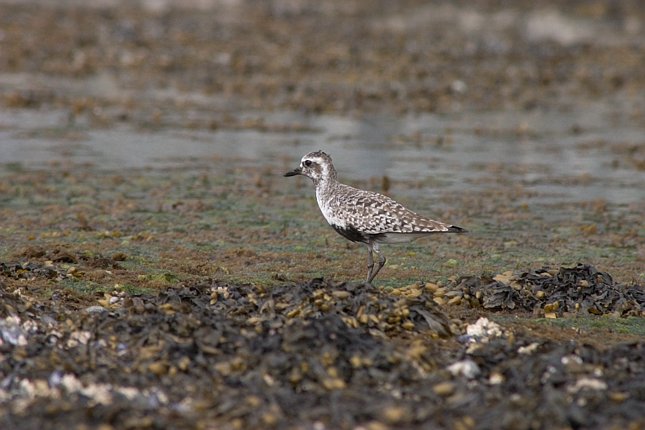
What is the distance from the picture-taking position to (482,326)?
8.17m

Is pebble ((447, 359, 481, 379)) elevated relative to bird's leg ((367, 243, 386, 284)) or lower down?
lower down

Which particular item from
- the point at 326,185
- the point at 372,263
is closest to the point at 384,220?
the point at 372,263

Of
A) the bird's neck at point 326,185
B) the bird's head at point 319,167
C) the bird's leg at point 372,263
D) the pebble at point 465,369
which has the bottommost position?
the pebble at point 465,369

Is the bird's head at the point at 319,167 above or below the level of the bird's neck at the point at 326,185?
above

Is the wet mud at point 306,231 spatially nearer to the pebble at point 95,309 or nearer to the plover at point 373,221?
the pebble at point 95,309

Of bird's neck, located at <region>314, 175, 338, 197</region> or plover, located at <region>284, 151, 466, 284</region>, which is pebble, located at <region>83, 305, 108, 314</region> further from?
bird's neck, located at <region>314, 175, 338, 197</region>

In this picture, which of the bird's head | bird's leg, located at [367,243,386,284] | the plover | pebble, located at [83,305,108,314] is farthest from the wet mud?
the bird's head

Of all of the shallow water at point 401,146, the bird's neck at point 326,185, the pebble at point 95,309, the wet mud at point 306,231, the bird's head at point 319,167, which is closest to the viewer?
the wet mud at point 306,231

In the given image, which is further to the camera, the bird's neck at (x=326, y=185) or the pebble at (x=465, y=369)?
the bird's neck at (x=326, y=185)

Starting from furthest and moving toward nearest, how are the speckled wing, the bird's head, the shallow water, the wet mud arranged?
the shallow water, the bird's head, the speckled wing, the wet mud

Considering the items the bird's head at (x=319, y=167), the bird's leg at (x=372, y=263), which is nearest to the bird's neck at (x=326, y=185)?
the bird's head at (x=319, y=167)

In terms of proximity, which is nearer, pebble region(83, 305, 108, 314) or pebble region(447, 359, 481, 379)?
pebble region(447, 359, 481, 379)

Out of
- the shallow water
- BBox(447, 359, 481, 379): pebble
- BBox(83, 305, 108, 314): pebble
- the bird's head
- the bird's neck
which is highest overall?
the bird's head

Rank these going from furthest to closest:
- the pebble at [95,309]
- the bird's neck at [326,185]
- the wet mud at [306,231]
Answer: the bird's neck at [326,185], the pebble at [95,309], the wet mud at [306,231]
